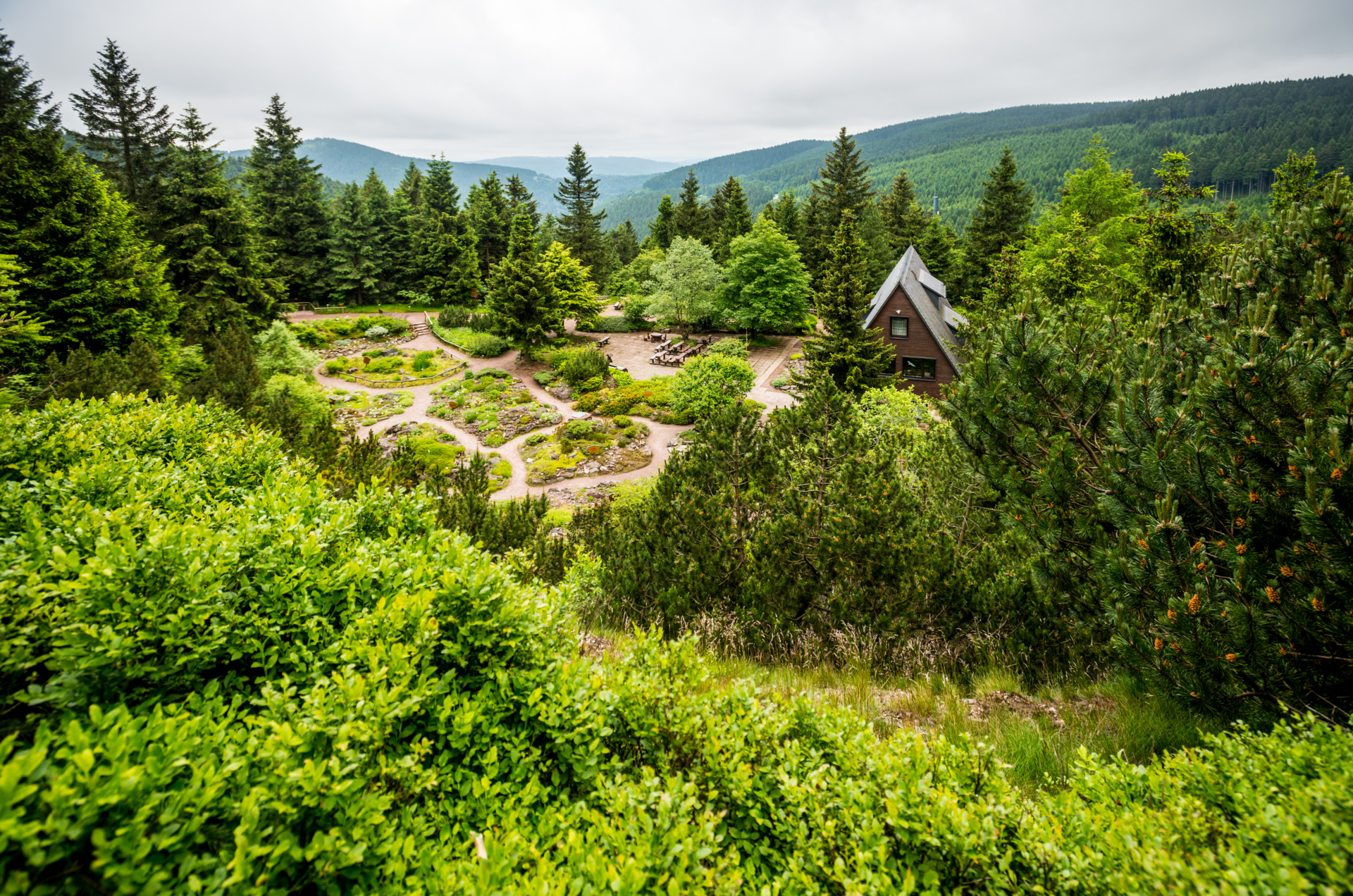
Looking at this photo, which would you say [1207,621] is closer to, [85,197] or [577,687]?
[577,687]

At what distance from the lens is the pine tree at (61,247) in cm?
1709

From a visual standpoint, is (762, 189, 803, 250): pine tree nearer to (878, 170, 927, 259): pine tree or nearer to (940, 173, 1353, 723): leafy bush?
(878, 170, 927, 259): pine tree

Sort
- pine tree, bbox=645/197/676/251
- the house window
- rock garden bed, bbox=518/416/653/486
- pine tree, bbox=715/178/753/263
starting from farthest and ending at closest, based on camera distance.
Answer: pine tree, bbox=645/197/676/251 < pine tree, bbox=715/178/753/263 < the house window < rock garden bed, bbox=518/416/653/486

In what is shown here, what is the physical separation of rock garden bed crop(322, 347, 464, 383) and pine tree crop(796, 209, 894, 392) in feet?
70.4

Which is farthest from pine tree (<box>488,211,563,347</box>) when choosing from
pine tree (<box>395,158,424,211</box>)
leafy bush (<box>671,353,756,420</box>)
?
pine tree (<box>395,158,424,211</box>)

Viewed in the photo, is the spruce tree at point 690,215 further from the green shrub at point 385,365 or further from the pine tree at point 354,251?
the green shrub at point 385,365

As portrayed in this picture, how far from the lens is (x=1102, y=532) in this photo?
477 centimetres

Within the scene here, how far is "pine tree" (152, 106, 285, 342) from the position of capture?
87.5ft

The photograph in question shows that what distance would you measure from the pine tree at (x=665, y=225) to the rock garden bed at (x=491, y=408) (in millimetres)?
28612

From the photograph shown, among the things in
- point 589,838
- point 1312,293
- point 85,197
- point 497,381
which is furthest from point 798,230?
point 589,838

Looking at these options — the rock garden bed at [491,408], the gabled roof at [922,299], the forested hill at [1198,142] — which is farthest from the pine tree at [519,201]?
the forested hill at [1198,142]

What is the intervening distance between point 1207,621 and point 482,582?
493cm

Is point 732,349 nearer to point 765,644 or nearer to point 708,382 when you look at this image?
point 708,382

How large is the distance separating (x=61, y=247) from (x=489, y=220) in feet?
115
